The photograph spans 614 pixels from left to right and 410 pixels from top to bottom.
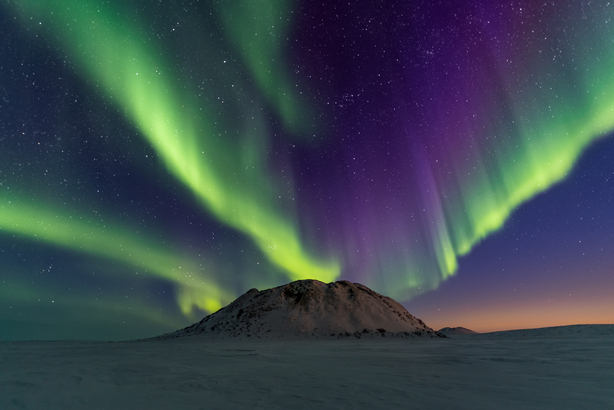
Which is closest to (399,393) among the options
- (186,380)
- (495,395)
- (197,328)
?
(495,395)

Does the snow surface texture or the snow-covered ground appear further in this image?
the snow surface texture

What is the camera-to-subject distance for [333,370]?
37.1ft

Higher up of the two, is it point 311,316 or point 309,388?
point 311,316

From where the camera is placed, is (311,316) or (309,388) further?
(311,316)

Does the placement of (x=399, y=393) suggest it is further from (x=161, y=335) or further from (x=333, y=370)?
(x=161, y=335)

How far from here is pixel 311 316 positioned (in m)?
58.5

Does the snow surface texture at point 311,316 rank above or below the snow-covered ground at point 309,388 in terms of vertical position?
above

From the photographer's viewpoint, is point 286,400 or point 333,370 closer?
point 286,400

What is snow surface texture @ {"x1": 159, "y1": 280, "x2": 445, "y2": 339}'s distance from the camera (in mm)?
53281

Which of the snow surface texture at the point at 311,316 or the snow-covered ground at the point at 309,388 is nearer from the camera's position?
the snow-covered ground at the point at 309,388

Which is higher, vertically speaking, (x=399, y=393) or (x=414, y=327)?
(x=414, y=327)

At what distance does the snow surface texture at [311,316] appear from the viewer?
53.3m

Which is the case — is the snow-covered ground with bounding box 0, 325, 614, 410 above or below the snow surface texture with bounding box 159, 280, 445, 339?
below

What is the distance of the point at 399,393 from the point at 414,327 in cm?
5852
